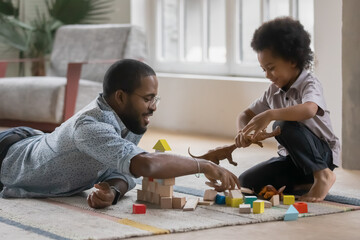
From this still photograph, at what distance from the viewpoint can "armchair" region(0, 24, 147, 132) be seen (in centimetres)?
557

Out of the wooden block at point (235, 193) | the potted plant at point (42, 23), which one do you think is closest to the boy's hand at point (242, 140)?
the wooden block at point (235, 193)

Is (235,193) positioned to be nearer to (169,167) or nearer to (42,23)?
(169,167)

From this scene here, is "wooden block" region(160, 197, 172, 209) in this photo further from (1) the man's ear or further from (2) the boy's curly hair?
(2) the boy's curly hair

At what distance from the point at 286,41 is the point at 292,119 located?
0.35 meters

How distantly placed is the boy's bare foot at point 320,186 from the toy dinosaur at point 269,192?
0.28 ft

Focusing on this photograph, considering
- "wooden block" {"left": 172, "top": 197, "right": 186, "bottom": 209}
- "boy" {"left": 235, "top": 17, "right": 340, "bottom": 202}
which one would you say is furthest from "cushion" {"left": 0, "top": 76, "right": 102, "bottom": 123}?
"wooden block" {"left": 172, "top": 197, "right": 186, "bottom": 209}

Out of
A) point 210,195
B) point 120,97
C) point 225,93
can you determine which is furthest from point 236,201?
point 225,93

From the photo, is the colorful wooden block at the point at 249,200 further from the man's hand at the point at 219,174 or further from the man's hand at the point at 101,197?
the man's hand at the point at 101,197

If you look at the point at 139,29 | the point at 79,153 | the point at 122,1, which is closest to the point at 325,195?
the point at 79,153

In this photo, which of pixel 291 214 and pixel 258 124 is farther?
pixel 258 124

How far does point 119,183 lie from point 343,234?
966 mm

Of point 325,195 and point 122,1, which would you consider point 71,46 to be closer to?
point 122,1

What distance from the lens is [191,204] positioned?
2938mm

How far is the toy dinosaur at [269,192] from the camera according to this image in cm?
313
